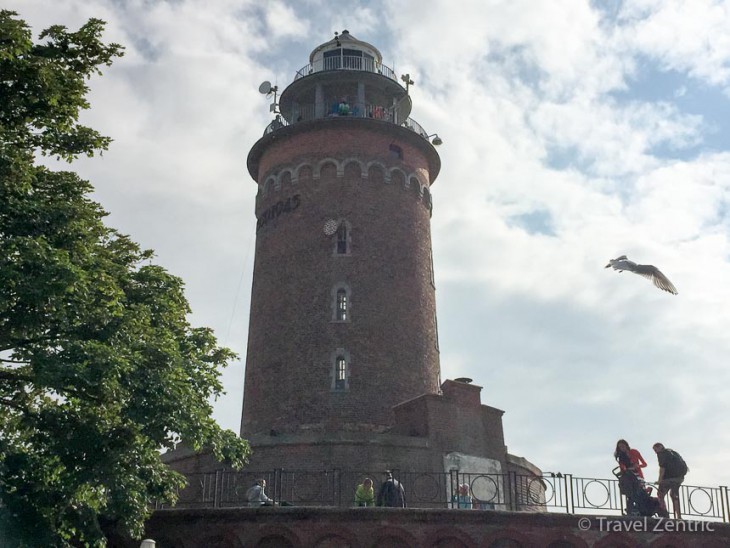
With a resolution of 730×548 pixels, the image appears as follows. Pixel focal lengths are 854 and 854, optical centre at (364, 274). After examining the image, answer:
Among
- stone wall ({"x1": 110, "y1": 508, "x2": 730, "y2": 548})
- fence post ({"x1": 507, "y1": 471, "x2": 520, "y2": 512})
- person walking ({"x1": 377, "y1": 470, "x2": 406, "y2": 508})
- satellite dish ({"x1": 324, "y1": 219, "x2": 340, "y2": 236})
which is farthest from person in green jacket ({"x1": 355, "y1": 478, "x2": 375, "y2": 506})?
satellite dish ({"x1": 324, "y1": 219, "x2": 340, "y2": 236})

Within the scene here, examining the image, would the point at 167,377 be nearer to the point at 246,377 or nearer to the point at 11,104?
the point at 11,104

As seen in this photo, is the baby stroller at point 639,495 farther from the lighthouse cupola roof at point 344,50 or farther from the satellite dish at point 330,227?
the lighthouse cupola roof at point 344,50

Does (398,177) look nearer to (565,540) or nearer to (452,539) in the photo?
(452,539)

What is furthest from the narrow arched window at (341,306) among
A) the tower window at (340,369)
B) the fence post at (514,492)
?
the fence post at (514,492)

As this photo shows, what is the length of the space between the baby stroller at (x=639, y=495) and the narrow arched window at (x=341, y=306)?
1154cm

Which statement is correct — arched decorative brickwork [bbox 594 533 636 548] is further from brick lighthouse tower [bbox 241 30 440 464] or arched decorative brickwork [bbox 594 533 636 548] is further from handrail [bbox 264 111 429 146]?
handrail [bbox 264 111 429 146]

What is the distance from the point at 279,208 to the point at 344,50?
779cm

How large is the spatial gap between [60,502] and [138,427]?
5.92 feet

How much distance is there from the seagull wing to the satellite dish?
1117 centimetres

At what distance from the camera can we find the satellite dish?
29203mm

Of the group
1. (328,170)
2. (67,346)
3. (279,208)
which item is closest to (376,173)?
(328,170)

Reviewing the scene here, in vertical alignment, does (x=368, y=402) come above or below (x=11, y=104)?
below

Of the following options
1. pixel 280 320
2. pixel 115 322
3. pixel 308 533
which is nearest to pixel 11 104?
pixel 115 322

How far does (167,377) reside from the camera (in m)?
15.8
